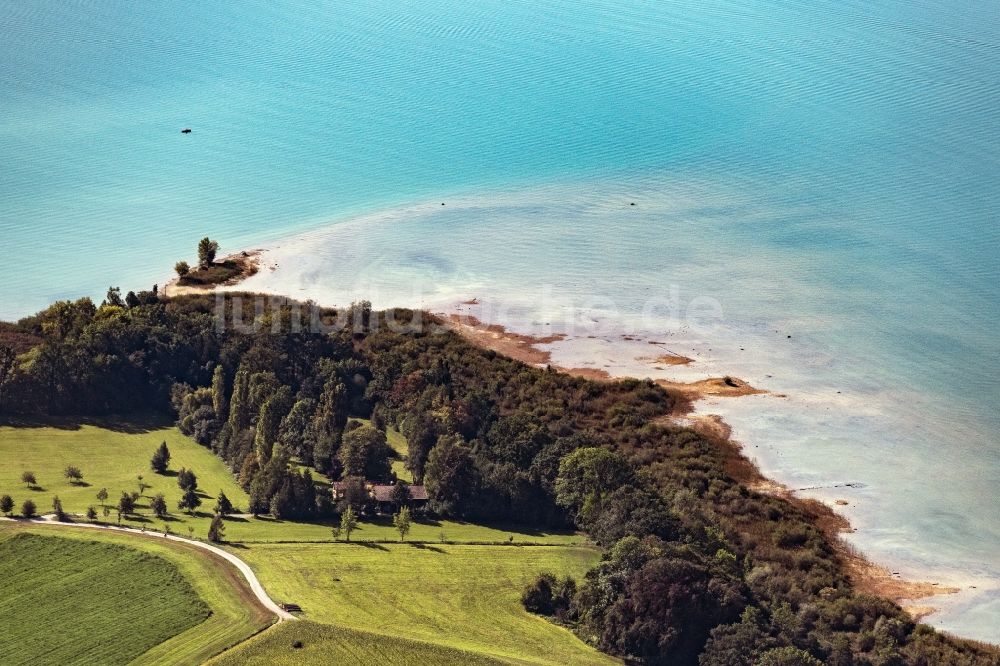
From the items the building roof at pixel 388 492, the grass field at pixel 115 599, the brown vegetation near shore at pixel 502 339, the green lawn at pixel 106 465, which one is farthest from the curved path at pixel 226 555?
the brown vegetation near shore at pixel 502 339

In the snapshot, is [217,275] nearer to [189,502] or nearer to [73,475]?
[73,475]

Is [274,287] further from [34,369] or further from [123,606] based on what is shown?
[123,606]

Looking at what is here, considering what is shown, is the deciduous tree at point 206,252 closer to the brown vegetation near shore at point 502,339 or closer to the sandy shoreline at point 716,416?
the sandy shoreline at point 716,416

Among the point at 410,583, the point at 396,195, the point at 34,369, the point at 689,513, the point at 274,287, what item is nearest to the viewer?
the point at 410,583

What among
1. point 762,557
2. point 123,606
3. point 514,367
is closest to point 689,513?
point 762,557

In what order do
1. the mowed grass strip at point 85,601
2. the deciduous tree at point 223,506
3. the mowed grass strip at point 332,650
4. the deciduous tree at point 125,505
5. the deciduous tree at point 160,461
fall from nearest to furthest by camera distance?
the mowed grass strip at point 332,650, the mowed grass strip at point 85,601, the deciduous tree at point 125,505, the deciduous tree at point 223,506, the deciduous tree at point 160,461

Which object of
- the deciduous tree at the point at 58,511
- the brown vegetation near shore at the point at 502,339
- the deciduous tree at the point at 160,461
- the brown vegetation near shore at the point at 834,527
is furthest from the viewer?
the brown vegetation near shore at the point at 502,339
